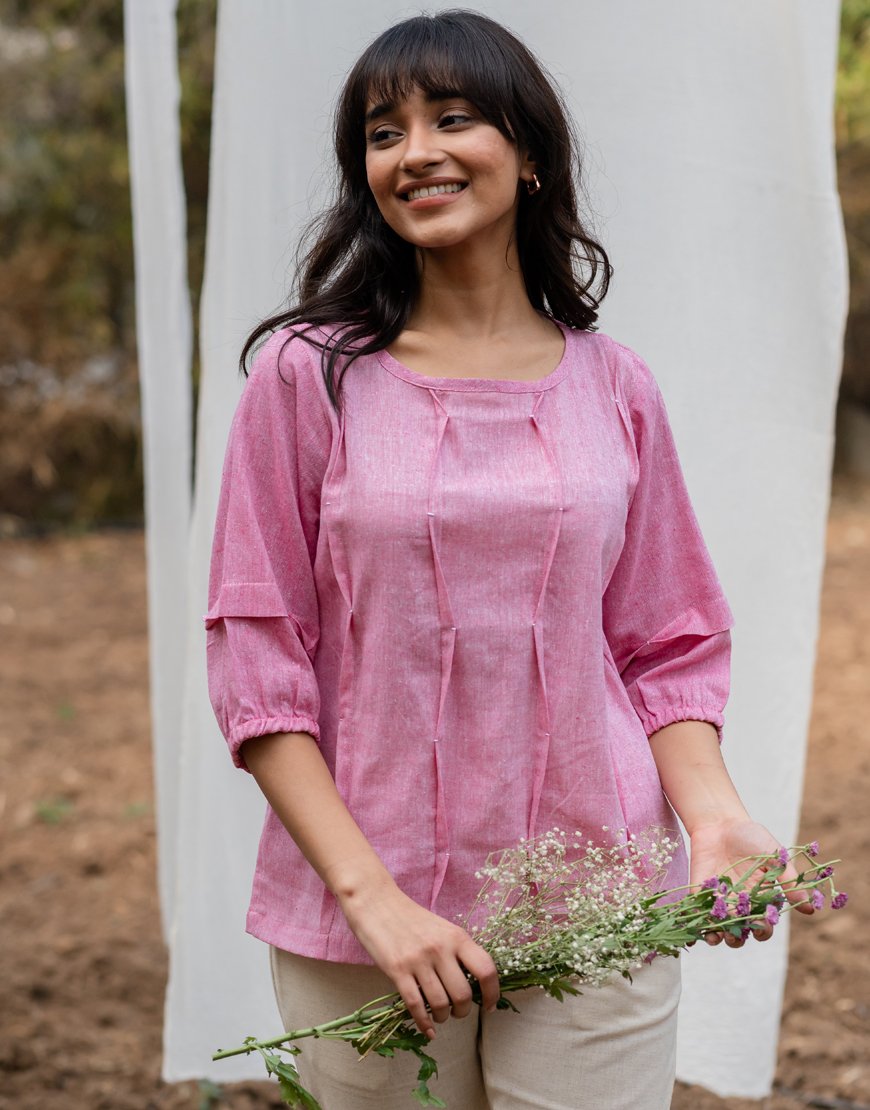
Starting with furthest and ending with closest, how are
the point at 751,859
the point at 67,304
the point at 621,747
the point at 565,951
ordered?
the point at 67,304 → the point at 621,747 → the point at 751,859 → the point at 565,951

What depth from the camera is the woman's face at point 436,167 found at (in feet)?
5.72

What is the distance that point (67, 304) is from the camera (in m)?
9.24

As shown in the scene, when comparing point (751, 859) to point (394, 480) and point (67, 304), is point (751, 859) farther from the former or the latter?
point (67, 304)

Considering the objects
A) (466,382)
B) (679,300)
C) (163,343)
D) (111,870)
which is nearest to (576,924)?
(466,382)

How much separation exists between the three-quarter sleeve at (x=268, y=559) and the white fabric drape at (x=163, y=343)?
1144 millimetres

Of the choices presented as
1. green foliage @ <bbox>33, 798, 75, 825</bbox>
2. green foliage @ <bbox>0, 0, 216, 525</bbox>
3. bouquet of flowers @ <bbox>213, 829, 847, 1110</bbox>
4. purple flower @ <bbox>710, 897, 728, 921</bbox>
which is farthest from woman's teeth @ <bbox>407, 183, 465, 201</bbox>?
green foliage @ <bbox>0, 0, 216, 525</bbox>

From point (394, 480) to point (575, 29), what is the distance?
116cm

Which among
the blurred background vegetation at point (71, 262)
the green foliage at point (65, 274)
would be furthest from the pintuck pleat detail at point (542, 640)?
the green foliage at point (65, 274)

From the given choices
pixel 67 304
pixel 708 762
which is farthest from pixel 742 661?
pixel 67 304

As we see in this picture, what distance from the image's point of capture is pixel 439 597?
1720 mm

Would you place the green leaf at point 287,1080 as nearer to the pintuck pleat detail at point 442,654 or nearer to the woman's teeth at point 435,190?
the pintuck pleat detail at point 442,654

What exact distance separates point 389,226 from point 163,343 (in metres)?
1.09

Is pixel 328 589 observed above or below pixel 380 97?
below

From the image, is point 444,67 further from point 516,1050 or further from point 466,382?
point 516,1050
